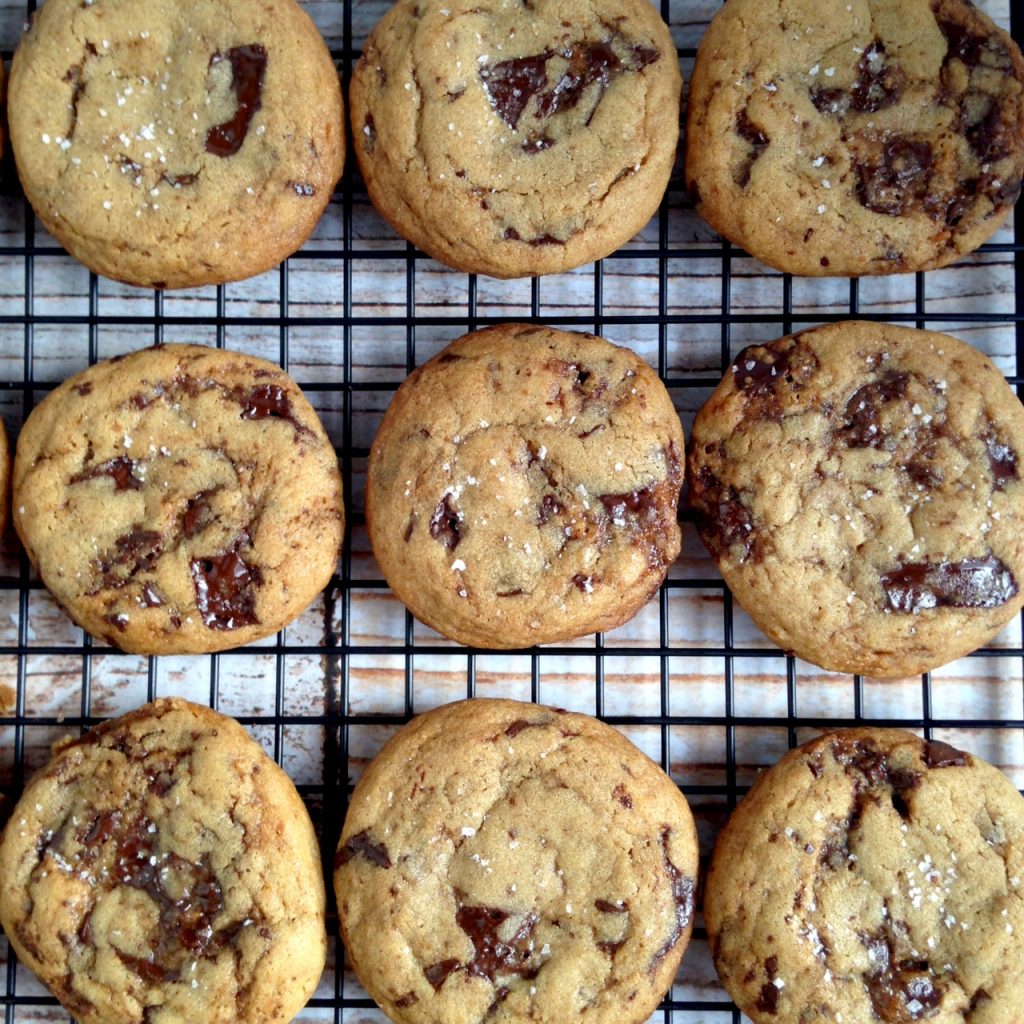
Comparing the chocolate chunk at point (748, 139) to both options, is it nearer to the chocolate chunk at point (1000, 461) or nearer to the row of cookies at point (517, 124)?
the row of cookies at point (517, 124)

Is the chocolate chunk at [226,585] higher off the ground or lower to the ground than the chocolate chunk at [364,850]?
higher

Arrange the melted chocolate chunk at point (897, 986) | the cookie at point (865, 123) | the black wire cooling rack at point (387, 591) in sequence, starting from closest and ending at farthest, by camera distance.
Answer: the melted chocolate chunk at point (897, 986)
the cookie at point (865, 123)
the black wire cooling rack at point (387, 591)

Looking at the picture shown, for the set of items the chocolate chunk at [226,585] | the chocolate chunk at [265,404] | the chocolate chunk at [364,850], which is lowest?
the chocolate chunk at [364,850]

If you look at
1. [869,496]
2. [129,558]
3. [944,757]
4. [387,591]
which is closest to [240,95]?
[129,558]

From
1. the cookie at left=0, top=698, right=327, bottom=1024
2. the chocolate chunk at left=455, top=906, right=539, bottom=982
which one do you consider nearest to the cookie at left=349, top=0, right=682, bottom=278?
the cookie at left=0, top=698, right=327, bottom=1024

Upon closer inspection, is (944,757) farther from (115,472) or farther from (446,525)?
(115,472)

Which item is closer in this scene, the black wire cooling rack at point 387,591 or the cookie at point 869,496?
the cookie at point 869,496

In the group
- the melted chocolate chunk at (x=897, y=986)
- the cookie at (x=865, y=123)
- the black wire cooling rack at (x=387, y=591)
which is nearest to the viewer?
the melted chocolate chunk at (x=897, y=986)

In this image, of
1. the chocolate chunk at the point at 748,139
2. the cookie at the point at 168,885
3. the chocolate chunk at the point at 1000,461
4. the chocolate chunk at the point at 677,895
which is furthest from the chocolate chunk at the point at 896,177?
the cookie at the point at 168,885
